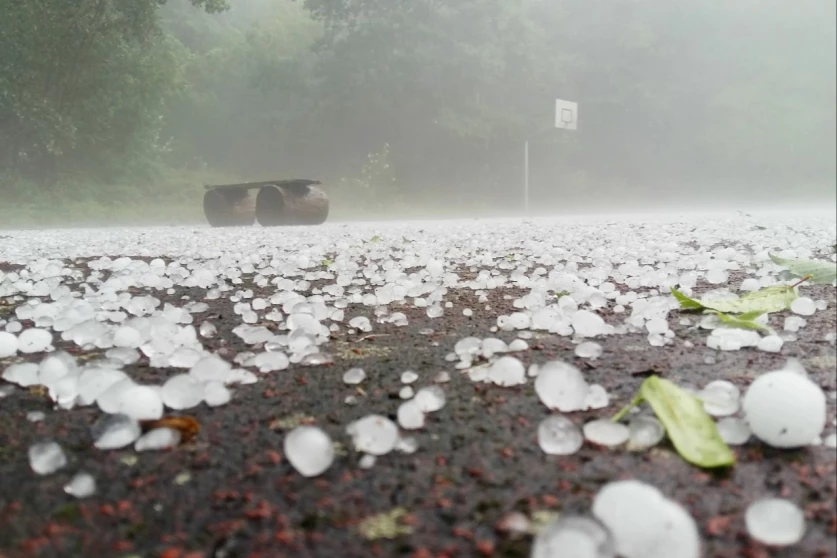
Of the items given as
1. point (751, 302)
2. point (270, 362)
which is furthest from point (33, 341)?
point (751, 302)

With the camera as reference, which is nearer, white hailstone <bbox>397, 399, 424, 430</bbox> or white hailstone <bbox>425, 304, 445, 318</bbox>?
white hailstone <bbox>397, 399, 424, 430</bbox>

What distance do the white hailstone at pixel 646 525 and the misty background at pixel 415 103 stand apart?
6710mm

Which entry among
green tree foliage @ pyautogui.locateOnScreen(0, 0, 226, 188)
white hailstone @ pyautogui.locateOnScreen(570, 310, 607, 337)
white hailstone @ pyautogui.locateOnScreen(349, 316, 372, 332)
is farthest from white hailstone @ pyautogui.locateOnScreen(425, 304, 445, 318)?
green tree foliage @ pyautogui.locateOnScreen(0, 0, 226, 188)

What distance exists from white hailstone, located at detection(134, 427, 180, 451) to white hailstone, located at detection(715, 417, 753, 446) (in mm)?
640

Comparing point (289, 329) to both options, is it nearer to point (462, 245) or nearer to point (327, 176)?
point (462, 245)

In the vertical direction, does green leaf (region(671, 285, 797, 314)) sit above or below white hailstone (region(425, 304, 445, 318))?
above

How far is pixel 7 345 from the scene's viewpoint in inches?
44.1

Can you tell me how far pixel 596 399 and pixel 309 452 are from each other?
0.39 metres

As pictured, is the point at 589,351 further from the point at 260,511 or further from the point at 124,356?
the point at 124,356

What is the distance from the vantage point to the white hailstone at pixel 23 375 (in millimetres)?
911

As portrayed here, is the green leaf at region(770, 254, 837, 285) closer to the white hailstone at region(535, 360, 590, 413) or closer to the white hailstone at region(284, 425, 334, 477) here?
the white hailstone at region(535, 360, 590, 413)

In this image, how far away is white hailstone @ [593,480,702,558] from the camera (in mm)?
429

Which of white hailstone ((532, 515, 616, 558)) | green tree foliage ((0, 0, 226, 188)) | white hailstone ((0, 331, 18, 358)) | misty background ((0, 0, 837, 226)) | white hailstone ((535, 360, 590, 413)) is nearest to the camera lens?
white hailstone ((532, 515, 616, 558))

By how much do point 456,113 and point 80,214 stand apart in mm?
9605
